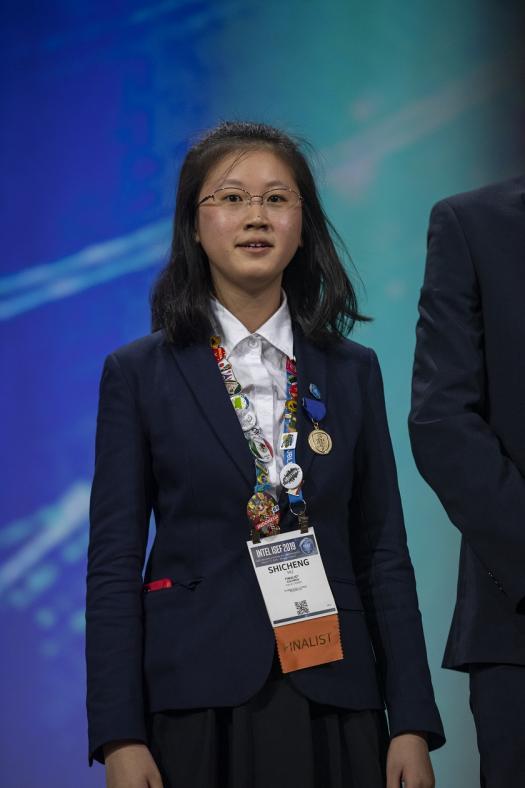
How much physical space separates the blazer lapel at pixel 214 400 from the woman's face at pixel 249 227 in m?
0.16

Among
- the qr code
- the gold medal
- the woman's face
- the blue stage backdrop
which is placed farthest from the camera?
the blue stage backdrop

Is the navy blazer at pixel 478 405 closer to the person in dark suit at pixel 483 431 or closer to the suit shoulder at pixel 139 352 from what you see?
the person in dark suit at pixel 483 431

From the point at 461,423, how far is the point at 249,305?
2.02 ft

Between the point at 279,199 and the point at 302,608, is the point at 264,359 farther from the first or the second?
the point at 302,608

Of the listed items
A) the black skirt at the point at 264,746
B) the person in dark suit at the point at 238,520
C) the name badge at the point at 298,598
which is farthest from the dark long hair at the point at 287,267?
the black skirt at the point at 264,746

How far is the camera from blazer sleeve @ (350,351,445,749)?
74.9 inches

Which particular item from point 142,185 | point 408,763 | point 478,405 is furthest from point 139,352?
point 142,185

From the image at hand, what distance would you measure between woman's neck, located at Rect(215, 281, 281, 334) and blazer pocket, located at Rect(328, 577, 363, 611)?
0.50m

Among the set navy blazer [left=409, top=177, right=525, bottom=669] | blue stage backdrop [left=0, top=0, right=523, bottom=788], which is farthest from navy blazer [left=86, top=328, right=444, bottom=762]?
blue stage backdrop [left=0, top=0, right=523, bottom=788]

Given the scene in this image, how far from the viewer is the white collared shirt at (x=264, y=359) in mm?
2008

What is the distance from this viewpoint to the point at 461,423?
1653 millimetres

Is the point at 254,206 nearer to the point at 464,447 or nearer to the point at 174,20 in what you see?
the point at 464,447

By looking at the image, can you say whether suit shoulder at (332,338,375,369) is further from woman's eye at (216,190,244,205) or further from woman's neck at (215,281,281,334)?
woman's eye at (216,190,244,205)

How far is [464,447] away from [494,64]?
7.80 feet
